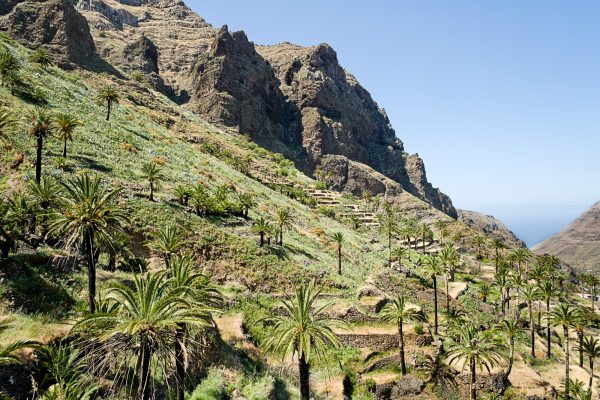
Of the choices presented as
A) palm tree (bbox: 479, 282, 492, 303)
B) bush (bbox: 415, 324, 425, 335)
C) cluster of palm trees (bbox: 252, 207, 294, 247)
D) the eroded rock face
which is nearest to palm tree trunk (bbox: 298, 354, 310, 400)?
bush (bbox: 415, 324, 425, 335)

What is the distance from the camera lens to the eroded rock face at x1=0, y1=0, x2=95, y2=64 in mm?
110562

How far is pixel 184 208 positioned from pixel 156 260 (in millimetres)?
13112

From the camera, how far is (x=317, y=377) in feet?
124

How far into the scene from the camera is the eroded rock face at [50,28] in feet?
363

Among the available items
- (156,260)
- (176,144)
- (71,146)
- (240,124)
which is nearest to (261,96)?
(240,124)

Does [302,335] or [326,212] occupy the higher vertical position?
[326,212]

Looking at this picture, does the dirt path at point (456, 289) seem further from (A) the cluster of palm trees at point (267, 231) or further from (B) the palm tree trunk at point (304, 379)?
(B) the palm tree trunk at point (304, 379)

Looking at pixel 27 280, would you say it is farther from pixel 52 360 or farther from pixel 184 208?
pixel 184 208

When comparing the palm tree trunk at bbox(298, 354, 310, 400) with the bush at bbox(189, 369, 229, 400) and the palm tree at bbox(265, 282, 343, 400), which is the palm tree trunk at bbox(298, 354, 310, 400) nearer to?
the palm tree at bbox(265, 282, 343, 400)

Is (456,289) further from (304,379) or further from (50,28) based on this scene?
(50,28)

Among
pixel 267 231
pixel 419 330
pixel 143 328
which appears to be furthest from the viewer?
pixel 267 231

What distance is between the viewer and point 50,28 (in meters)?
115

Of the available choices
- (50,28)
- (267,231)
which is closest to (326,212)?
A: (267,231)

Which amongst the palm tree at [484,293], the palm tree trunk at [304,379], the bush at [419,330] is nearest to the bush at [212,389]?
the palm tree trunk at [304,379]
